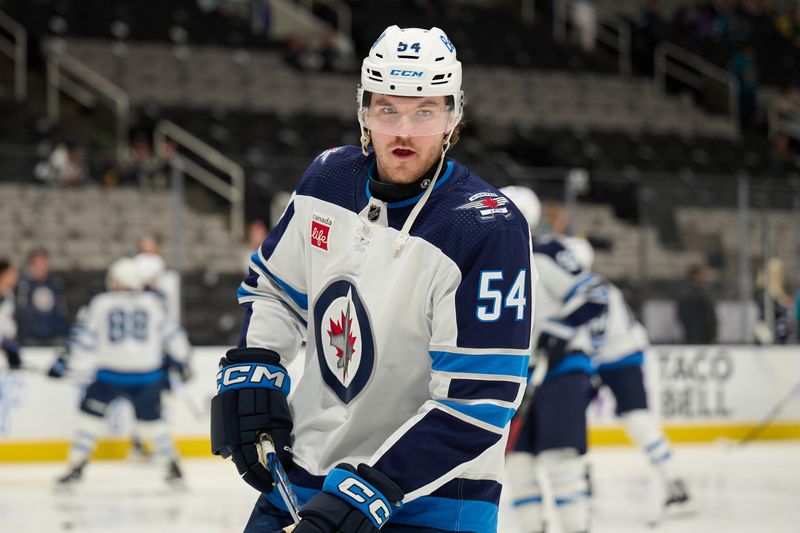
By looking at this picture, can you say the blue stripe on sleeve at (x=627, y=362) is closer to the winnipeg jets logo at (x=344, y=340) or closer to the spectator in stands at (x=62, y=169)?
the spectator in stands at (x=62, y=169)

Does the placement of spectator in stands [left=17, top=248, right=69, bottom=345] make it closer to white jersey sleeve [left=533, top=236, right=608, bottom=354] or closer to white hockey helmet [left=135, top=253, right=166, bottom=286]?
white hockey helmet [left=135, top=253, right=166, bottom=286]

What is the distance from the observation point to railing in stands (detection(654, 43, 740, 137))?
17984mm

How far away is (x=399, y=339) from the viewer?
2199 millimetres

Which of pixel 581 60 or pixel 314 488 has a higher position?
pixel 581 60

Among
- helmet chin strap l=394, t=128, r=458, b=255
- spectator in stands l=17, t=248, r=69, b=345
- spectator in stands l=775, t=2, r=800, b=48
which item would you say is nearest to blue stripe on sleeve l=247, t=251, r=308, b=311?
helmet chin strap l=394, t=128, r=458, b=255

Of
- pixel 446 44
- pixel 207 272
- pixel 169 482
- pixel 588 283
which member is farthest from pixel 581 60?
pixel 446 44

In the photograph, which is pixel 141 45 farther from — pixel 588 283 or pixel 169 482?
pixel 588 283

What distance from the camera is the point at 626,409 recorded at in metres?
7.14

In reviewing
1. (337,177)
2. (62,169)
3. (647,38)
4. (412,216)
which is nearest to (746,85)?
(647,38)

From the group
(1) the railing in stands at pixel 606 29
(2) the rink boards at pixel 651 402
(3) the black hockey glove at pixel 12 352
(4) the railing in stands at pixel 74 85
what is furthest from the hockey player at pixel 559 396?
(1) the railing in stands at pixel 606 29

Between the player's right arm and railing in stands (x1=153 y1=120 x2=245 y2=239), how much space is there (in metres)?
8.03

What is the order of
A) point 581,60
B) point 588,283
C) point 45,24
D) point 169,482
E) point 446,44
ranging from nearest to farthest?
point 446,44
point 588,283
point 169,482
point 45,24
point 581,60

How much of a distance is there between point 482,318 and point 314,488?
425mm

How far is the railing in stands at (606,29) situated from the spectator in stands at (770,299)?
7406mm
